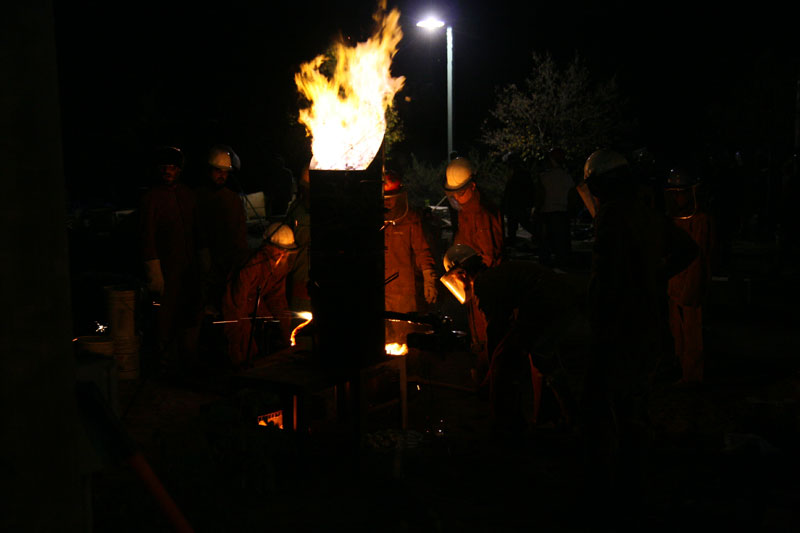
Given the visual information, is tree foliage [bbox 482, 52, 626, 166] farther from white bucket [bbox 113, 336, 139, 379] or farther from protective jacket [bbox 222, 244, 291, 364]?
white bucket [bbox 113, 336, 139, 379]

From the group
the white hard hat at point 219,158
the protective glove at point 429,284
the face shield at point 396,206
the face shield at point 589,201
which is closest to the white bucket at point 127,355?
the white hard hat at point 219,158

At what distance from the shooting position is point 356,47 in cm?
595

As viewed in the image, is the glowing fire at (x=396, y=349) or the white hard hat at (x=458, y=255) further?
the glowing fire at (x=396, y=349)

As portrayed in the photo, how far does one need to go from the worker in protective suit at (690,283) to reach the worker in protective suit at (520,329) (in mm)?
1727

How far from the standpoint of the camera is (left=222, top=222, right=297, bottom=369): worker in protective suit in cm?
702

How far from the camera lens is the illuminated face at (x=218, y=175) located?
793 cm

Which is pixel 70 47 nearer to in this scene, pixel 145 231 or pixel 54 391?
pixel 145 231

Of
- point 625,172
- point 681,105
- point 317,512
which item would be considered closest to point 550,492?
point 317,512

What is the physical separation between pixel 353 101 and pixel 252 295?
228cm

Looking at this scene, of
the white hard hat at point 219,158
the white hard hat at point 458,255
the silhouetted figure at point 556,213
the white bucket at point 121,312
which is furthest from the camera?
the silhouetted figure at point 556,213

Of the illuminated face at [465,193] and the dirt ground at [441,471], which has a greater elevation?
the illuminated face at [465,193]

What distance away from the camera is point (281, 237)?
7004 mm

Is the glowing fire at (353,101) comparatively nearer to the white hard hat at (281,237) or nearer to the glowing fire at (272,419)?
the white hard hat at (281,237)

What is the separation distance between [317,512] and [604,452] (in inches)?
65.9
